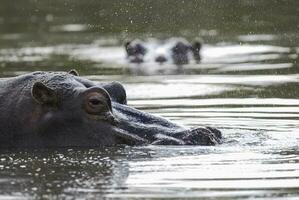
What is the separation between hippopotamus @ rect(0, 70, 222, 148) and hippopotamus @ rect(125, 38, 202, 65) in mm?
10815

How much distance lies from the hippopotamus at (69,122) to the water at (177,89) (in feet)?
0.41

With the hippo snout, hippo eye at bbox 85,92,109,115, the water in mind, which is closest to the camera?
the water

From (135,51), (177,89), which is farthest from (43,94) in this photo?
(135,51)

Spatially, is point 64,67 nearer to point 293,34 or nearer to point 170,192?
point 293,34

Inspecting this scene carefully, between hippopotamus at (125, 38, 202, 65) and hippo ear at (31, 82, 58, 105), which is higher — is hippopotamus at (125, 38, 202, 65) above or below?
below

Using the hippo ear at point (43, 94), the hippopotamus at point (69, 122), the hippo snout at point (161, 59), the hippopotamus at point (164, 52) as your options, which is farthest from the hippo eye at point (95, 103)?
the hippo snout at point (161, 59)

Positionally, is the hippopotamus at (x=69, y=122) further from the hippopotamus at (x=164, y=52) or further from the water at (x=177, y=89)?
the hippopotamus at (x=164, y=52)

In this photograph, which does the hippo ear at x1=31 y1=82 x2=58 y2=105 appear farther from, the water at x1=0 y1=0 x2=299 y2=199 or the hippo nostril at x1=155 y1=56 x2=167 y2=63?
the hippo nostril at x1=155 y1=56 x2=167 y2=63

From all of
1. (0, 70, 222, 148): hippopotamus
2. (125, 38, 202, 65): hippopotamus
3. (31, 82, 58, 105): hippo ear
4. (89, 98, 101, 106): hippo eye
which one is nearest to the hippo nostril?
(125, 38, 202, 65): hippopotamus

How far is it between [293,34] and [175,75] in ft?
20.6

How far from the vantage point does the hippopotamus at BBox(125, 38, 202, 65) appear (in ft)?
63.1

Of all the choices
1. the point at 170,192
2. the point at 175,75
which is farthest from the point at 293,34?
the point at 170,192

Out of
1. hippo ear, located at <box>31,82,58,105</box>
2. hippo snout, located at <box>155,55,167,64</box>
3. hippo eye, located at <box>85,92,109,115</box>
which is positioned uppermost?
hippo ear, located at <box>31,82,58,105</box>

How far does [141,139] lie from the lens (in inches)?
321
